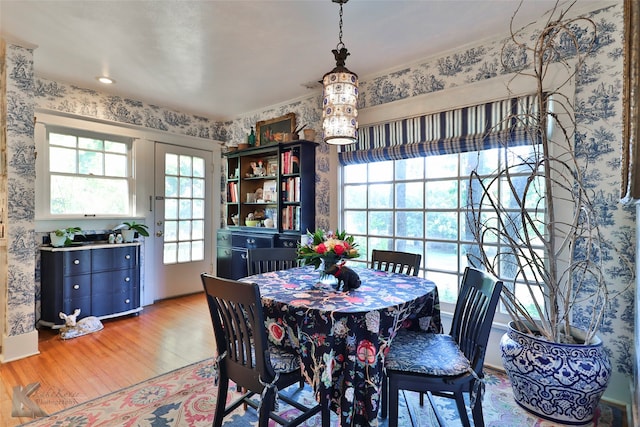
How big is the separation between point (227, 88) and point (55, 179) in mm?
2062

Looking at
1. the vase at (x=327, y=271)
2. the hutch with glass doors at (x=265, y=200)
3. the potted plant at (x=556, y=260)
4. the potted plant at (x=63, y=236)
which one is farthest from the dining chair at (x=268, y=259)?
the potted plant at (x=63, y=236)

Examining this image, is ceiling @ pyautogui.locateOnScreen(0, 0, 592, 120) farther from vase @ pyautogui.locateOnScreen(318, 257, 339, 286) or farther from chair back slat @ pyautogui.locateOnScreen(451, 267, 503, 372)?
chair back slat @ pyautogui.locateOnScreen(451, 267, 503, 372)

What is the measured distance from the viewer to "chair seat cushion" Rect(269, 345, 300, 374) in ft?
4.98

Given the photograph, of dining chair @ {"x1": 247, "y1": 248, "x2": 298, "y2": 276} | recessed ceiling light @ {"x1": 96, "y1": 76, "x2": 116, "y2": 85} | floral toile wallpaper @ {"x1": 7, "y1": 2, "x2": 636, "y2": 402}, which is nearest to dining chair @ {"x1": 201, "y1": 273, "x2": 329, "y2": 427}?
dining chair @ {"x1": 247, "y1": 248, "x2": 298, "y2": 276}

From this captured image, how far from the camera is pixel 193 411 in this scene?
6.58 ft

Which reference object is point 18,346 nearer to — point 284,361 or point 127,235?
point 127,235

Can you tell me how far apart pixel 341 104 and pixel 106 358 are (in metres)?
2.70

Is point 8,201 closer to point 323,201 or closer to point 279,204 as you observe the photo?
point 279,204

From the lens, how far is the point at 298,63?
3053 millimetres

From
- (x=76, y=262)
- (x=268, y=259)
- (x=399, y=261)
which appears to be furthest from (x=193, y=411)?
(x=76, y=262)

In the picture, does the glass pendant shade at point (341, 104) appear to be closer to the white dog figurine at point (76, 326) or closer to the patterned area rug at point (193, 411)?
the patterned area rug at point (193, 411)

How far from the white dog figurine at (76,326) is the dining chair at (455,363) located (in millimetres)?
3058

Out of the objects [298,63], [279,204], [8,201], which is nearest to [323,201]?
[279,204]

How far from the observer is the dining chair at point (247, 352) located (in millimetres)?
1416
